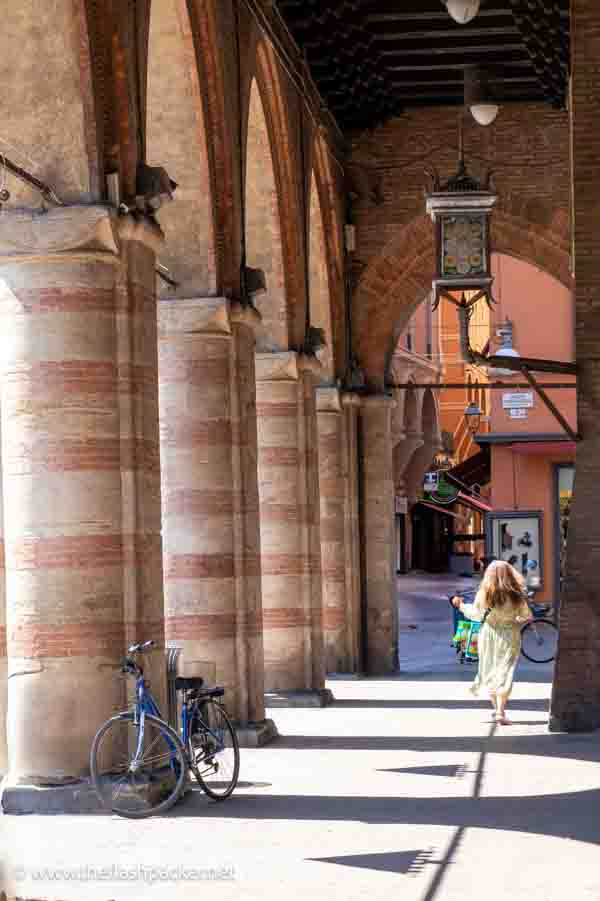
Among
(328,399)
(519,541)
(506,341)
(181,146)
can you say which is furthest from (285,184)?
(506,341)

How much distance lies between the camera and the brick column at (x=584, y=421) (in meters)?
13.4

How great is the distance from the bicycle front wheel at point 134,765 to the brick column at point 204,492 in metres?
3.74

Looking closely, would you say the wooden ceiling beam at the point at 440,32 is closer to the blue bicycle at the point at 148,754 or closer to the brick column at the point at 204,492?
the brick column at the point at 204,492

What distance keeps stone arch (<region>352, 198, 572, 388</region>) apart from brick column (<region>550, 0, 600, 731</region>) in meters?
8.08

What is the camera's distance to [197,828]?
29.4 feet

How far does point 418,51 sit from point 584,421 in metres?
7.35

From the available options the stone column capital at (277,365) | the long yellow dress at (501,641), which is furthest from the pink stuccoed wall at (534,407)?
the long yellow dress at (501,641)

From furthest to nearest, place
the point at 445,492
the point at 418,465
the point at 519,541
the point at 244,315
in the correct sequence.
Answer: the point at 418,465 < the point at 445,492 < the point at 519,541 < the point at 244,315

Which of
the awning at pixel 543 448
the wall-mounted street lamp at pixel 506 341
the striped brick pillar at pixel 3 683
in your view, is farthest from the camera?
the awning at pixel 543 448

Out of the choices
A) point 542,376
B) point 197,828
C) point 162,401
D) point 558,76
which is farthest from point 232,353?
point 542,376

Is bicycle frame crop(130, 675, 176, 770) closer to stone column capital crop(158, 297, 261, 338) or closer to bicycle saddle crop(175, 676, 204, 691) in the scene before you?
bicycle saddle crop(175, 676, 204, 691)

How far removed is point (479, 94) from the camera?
17.2 m

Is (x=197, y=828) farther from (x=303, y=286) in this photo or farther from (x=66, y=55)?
(x=303, y=286)

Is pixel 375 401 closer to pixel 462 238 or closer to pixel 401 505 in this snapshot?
pixel 462 238
